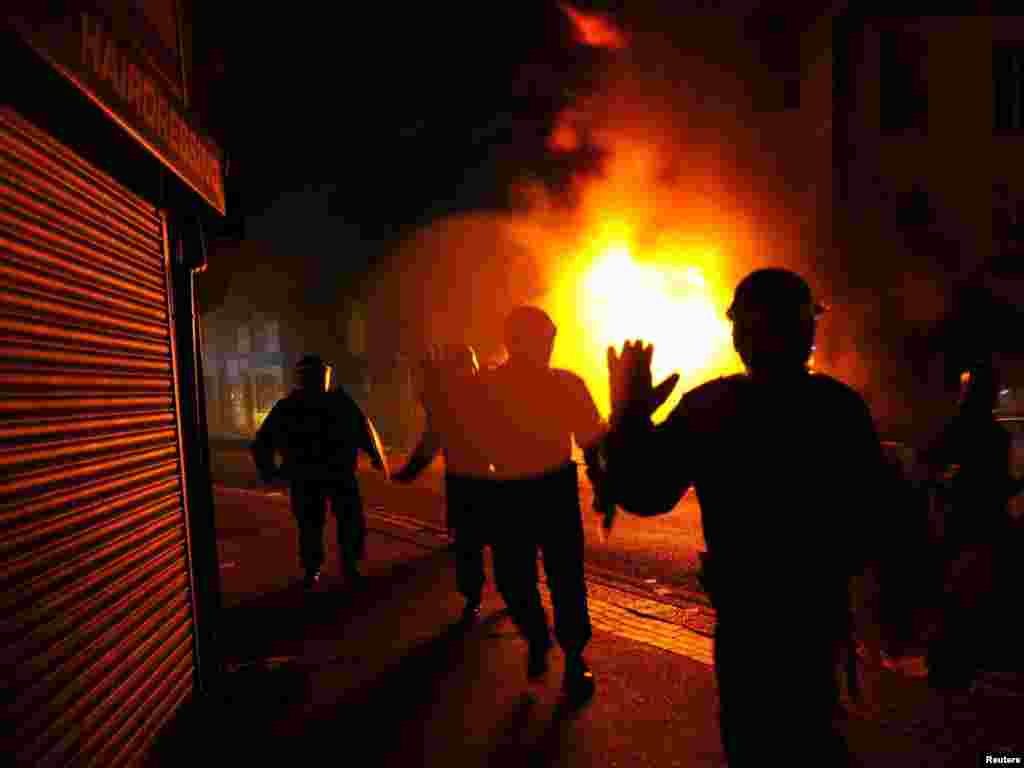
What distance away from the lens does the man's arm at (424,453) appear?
5512mm

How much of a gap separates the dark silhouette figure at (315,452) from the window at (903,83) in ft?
53.2

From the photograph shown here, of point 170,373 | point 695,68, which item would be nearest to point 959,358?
point 695,68

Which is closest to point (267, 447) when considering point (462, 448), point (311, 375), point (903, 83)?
point (311, 375)

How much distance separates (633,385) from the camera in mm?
2062

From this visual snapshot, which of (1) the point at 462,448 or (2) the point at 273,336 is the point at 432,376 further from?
(2) the point at 273,336

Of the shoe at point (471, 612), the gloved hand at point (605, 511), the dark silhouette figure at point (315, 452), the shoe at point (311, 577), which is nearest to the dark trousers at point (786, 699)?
the gloved hand at point (605, 511)

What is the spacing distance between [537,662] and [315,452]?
298 cm

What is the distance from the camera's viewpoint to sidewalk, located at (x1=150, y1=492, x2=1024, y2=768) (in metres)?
3.43

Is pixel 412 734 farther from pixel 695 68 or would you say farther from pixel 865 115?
pixel 695 68

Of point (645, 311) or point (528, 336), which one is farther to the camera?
point (645, 311)

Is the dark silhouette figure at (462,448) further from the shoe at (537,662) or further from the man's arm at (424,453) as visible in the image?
the shoe at (537,662)

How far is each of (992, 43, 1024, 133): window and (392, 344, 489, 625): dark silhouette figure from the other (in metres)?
17.5

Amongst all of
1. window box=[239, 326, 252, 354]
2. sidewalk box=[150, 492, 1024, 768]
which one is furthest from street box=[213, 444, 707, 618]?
window box=[239, 326, 252, 354]

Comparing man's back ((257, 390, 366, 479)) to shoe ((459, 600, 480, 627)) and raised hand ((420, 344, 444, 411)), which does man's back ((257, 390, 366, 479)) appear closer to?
raised hand ((420, 344, 444, 411))
